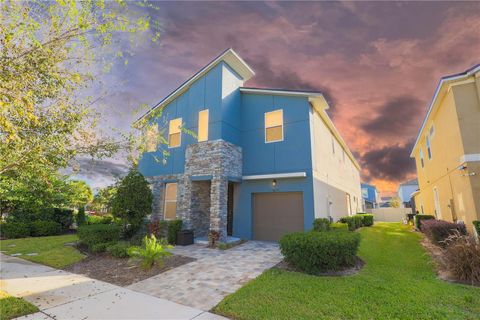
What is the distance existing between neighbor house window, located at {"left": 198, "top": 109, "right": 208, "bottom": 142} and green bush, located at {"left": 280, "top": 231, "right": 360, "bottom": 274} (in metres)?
8.06

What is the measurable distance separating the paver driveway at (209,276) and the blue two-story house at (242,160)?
2.13 m

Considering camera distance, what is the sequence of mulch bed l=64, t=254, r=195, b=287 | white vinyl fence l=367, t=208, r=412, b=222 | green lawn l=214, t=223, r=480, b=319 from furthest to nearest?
1. white vinyl fence l=367, t=208, r=412, b=222
2. mulch bed l=64, t=254, r=195, b=287
3. green lawn l=214, t=223, r=480, b=319

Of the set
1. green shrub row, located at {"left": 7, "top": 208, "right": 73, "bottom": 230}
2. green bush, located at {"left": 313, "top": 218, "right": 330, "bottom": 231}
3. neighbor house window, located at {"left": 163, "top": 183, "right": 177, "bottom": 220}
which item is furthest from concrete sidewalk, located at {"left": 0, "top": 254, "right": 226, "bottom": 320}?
green shrub row, located at {"left": 7, "top": 208, "right": 73, "bottom": 230}

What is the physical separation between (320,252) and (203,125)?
9.34 meters

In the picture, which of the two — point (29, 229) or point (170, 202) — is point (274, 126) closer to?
point (170, 202)

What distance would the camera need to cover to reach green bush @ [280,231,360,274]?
21.0 ft

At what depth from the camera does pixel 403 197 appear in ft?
142

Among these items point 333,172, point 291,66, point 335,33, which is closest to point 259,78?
point 291,66

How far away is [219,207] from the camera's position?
1125 cm

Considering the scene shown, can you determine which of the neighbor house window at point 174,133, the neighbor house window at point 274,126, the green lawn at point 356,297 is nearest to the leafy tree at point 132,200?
the neighbor house window at point 174,133

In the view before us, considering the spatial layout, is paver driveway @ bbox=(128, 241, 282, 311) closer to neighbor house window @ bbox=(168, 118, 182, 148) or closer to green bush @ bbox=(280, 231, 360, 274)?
green bush @ bbox=(280, 231, 360, 274)

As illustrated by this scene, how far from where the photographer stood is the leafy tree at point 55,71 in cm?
420

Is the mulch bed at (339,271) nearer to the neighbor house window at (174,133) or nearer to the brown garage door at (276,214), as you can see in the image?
the brown garage door at (276,214)

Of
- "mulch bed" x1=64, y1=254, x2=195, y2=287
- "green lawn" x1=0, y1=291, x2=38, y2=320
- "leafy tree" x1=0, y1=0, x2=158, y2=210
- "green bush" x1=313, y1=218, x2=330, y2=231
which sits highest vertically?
"leafy tree" x1=0, y1=0, x2=158, y2=210
